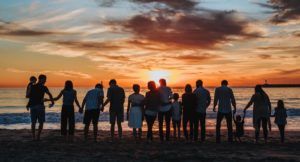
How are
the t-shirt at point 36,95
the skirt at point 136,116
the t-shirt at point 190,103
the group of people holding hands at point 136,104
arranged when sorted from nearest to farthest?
1. the t-shirt at point 36,95
2. the group of people holding hands at point 136,104
3. the skirt at point 136,116
4. the t-shirt at point 190,103

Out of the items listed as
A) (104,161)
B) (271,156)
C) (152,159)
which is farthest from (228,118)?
(104,161)

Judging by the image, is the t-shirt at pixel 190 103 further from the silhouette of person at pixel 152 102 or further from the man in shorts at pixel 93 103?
the man in shorts at pixel 93 103

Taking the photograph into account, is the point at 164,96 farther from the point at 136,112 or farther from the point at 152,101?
the point at 136,112

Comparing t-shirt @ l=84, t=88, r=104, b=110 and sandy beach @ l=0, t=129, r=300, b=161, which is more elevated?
t-shirt @ l=84, t=88, r=104, b=110

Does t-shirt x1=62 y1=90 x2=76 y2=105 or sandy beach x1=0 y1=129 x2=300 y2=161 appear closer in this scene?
sandy beach x1=0 y1=129 x2=300 y2=161

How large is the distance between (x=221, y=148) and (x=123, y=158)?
3.72 meters

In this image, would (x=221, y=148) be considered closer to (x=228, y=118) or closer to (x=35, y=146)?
(x=228, y=118)

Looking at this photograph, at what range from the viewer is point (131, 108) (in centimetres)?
1341

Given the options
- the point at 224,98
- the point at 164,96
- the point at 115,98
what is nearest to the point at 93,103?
the point at 115,98

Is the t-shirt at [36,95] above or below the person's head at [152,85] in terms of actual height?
below

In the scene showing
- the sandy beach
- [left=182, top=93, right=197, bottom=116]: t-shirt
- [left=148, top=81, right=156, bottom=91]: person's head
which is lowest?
the sandy beach

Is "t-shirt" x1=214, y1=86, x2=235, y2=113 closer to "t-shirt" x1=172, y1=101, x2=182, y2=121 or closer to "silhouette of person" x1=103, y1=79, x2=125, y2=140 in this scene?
"t-shirt" x1=172, y1=101, x2=182, y2=121

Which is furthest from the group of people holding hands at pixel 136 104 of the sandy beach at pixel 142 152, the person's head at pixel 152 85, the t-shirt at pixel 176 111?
the sandy beach at pixel 142 152

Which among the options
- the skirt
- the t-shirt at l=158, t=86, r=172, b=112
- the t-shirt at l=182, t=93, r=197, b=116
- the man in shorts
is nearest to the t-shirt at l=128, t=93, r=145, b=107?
the skirt
